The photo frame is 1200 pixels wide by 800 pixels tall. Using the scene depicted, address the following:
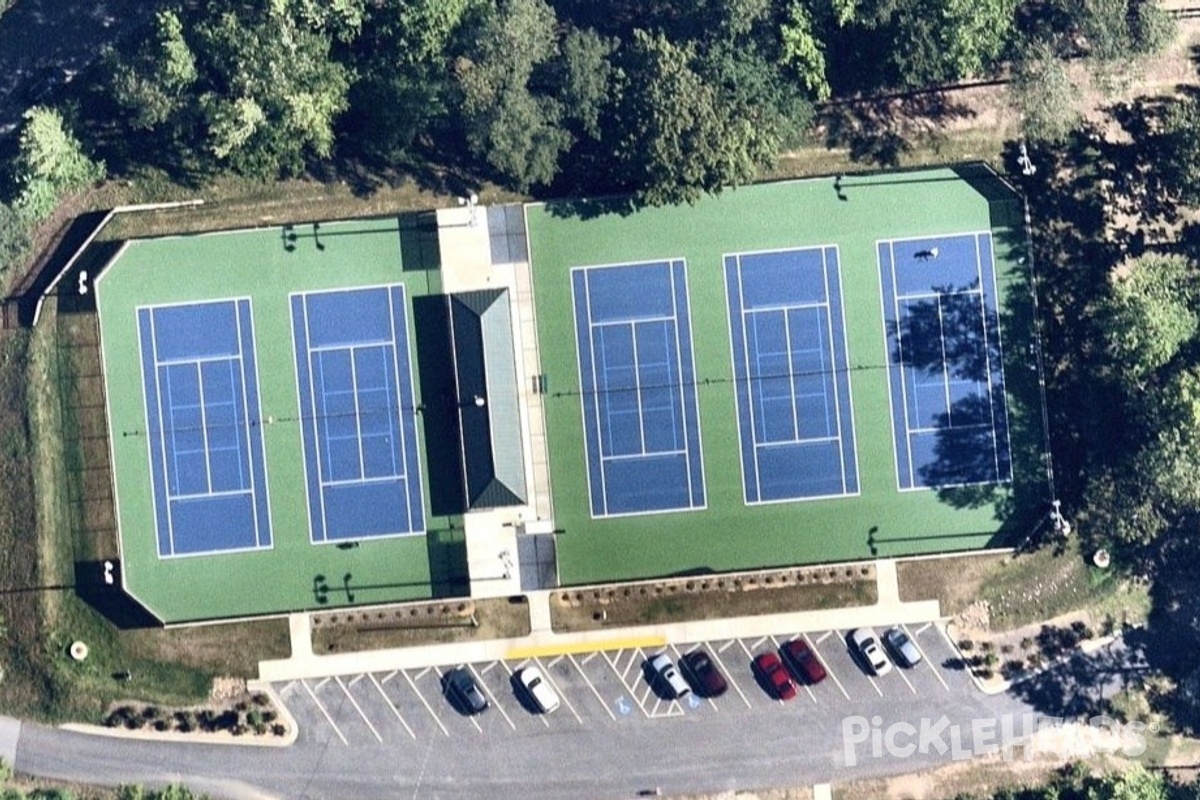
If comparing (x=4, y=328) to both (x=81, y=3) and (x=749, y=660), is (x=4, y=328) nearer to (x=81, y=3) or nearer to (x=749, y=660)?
(x=81, y=3)

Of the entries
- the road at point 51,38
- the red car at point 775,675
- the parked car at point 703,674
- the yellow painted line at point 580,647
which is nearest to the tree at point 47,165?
the road at point 51,38

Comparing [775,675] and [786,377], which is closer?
[786,377]

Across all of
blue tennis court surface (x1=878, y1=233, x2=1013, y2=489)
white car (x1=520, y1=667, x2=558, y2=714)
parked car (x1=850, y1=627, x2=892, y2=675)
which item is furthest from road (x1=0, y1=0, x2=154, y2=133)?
parked car (x1=850, y1=627, x2=892, y2=675)

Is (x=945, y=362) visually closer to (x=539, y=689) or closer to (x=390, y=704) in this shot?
(x=539, y=689)

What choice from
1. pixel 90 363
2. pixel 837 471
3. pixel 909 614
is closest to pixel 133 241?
pixel 90 363

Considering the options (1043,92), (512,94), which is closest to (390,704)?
(512,94)

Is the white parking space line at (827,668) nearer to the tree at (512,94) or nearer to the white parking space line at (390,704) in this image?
the white parking space line at (390,704)

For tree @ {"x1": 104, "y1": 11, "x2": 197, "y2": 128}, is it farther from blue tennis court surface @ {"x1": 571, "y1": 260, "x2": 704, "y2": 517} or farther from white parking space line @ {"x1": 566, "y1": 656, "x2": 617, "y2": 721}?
white parking space line @ {"x1": 566, "y1": 656, "x2": 617, "y2": 721}
